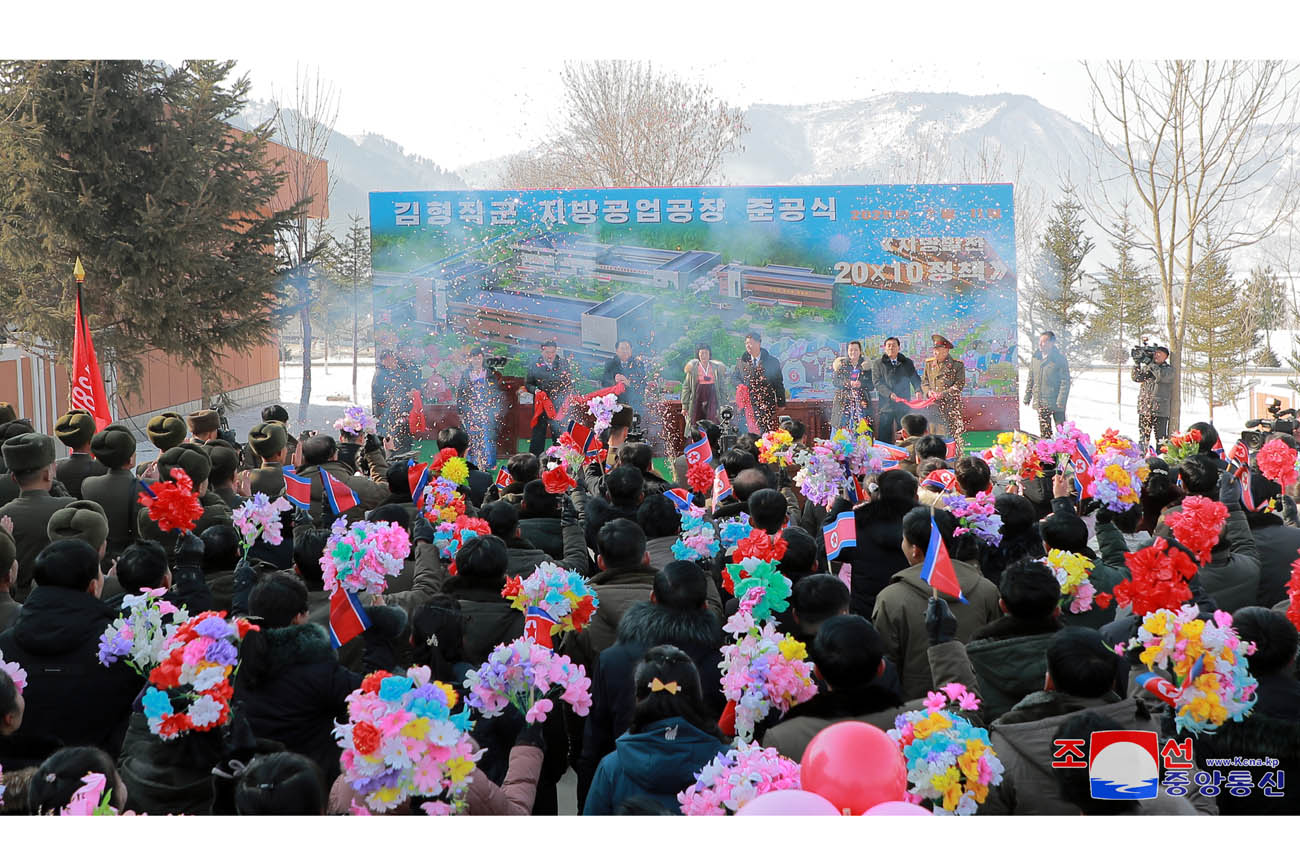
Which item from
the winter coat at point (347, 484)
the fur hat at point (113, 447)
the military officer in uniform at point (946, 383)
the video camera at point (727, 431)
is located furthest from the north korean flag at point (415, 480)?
the military officer in uniform at point (946, 383)

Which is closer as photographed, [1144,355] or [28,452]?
[28,452]

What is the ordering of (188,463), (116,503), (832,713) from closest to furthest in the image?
(832,713) → (188,463) → (116,503)

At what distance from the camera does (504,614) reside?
4113mm

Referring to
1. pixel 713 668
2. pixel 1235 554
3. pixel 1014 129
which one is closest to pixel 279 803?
pixel 713 668

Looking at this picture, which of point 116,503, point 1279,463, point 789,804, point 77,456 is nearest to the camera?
point 789,804

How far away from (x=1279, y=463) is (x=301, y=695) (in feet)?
17.3

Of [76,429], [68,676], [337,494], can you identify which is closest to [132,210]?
[76,429]

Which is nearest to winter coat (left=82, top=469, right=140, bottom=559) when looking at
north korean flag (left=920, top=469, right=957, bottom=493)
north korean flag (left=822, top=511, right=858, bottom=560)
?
north korean flag (left=822, top=511, right=858, bottom=560)

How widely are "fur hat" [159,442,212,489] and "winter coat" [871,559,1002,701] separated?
133 inches

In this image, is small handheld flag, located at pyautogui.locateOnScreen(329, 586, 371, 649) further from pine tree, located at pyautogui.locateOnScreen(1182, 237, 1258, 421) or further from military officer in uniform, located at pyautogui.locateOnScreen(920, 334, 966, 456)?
pine tree, located at pyautogui.locateOnScreen(1182, 237, 1258, 421)

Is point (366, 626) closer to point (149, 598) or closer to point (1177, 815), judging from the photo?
point (149, 598)

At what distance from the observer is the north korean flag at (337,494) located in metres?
6.11

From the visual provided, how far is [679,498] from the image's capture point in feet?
19.4

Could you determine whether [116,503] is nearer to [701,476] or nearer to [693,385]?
[701,476]
